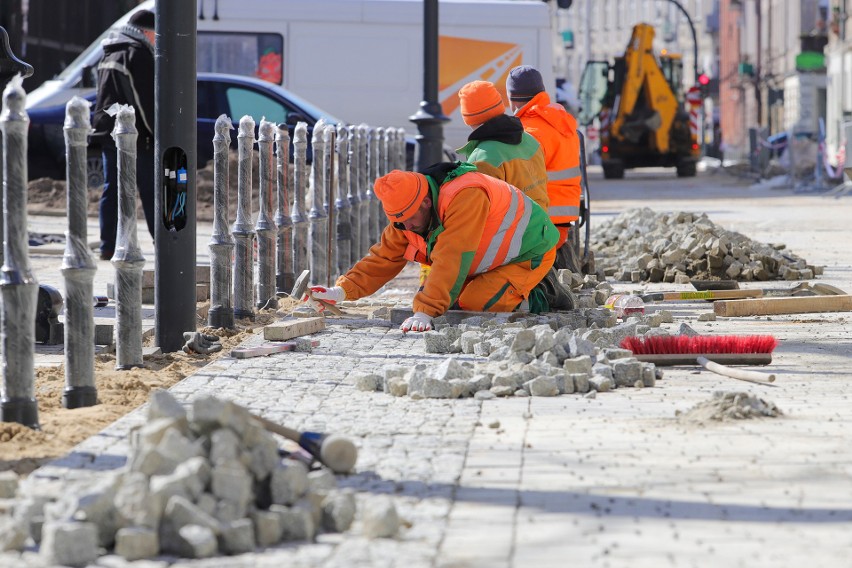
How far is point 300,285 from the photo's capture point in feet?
34.0

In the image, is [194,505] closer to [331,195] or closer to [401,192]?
[401,192]

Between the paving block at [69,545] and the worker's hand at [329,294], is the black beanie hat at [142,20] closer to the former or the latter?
the worker's hand at [329,294]

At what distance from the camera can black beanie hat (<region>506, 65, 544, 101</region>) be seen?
35.1 feet

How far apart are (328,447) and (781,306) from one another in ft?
18.9

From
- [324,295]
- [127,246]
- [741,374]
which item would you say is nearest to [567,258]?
[324,295]

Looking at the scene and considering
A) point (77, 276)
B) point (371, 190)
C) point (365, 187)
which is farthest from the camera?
point (371, 190)

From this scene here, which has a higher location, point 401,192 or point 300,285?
point 401,192

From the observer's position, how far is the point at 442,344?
770 cm

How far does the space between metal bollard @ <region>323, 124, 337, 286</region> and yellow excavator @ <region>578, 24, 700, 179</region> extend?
85.9ft

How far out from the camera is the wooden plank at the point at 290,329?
796cm

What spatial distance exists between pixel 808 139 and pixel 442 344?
97.0ft

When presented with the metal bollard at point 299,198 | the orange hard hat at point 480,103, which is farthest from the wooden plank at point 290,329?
the metal bollard at point 299,198

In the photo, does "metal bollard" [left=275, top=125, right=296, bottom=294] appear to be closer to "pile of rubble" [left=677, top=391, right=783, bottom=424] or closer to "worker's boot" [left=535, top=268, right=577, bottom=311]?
"worker's boot" [left=535, top=268, right=577, bottom=311]

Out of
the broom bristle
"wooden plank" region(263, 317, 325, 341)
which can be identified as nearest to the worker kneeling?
"wooden plank" region(263, 317, 325, 341)
